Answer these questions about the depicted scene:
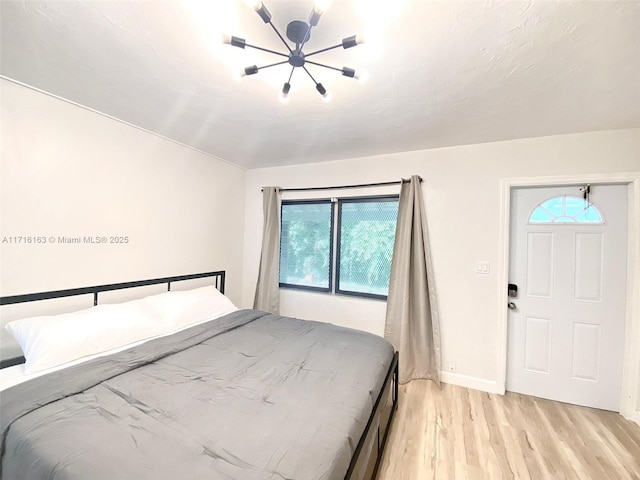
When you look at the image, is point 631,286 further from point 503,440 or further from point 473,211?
point 503,440

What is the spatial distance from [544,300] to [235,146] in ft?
11.5

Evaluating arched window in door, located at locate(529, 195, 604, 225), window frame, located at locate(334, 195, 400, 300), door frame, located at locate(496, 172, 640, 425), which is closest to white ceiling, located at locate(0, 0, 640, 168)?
door frame, located at locate(496, 172, 640, 425)

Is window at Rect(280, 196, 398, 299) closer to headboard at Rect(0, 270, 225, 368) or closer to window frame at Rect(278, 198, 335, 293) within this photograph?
window frame at Rect(278, 198, 335, 293)

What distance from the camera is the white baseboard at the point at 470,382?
2572mm

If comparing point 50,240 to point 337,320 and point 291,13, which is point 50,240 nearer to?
point 291,13

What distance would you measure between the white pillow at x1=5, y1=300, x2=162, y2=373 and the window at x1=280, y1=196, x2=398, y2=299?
187cm

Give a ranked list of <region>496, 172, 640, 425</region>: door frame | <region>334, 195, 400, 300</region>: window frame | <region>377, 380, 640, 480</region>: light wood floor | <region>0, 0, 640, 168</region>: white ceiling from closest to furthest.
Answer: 1. <region>0, 0, 640, 168</region>: white ceiling
2. <region>377, 380, 640, 480</region>: light wood floor
3. <region>496, 172, 640, 425</region>: door frame
4. <region>334, 195, 400, 300</region>: window frame

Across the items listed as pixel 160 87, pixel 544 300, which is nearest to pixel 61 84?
pixel 160 87

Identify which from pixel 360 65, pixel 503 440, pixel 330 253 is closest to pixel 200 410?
pixel 360 65

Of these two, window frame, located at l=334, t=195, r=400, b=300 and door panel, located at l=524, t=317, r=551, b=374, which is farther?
window frame, located at l=334, t=195, r=400, b=300

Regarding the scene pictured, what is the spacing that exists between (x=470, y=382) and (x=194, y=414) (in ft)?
8.59

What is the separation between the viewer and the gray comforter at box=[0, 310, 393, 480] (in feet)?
3.06

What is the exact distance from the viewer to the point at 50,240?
1.95m

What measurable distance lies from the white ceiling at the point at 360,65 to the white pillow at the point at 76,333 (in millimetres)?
1581
